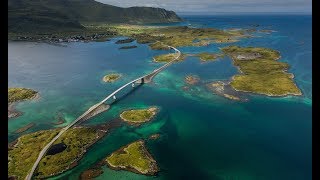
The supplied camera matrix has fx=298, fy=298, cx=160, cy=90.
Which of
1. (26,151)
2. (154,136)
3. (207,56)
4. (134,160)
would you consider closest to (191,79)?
(207,56)

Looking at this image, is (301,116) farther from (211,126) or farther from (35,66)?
(35,66)

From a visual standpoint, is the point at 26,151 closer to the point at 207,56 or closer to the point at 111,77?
the point at 111,77

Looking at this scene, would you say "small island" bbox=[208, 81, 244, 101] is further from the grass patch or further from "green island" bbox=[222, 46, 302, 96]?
the grass patch

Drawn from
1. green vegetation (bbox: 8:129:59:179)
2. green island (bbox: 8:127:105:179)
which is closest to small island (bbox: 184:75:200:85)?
green island (bbox: 8:127:105:179)

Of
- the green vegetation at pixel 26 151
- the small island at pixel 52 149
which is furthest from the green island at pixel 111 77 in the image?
the green vegetation at pixel 26 151

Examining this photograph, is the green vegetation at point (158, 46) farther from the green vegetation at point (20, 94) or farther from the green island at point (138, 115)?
the green island at point (138, 115)
